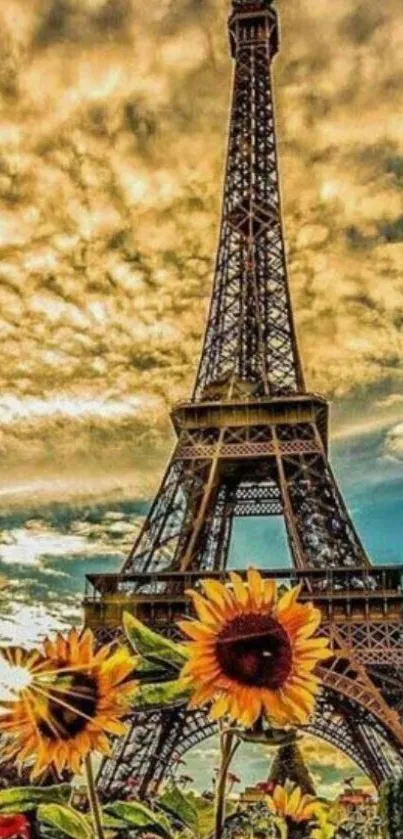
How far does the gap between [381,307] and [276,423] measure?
18.4 feet

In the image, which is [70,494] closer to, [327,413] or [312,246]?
[312,246]

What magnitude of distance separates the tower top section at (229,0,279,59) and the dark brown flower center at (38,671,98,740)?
17.8m

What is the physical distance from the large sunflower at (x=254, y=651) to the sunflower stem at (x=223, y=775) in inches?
1.5

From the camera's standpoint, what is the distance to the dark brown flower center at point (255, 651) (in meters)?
0.90

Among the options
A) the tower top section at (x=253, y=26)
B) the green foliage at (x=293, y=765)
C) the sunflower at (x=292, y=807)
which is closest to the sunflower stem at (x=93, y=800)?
the sunflower at (x=292, y=807)

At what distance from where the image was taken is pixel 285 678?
92cm

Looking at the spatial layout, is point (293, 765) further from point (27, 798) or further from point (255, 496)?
point (27, 798)

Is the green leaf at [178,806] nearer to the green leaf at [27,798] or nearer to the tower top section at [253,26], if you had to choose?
the green leaf at [27,798]

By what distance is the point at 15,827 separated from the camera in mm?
1007

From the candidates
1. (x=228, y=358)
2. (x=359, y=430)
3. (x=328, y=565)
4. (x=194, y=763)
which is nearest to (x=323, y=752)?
(x=194, y=763)

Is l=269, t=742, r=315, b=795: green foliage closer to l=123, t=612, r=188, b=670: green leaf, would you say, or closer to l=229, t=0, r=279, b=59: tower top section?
l=123, t=612, r=188, b=670: green leaf

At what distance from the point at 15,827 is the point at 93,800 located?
0.58ft

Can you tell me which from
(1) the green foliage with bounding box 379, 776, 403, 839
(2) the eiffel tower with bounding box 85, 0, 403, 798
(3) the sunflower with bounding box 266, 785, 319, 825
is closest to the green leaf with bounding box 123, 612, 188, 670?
(3) the sunflower with bounding box 266, 785, 319, 825

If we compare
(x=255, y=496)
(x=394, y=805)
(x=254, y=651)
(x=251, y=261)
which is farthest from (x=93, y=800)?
(x=251, y=261)
